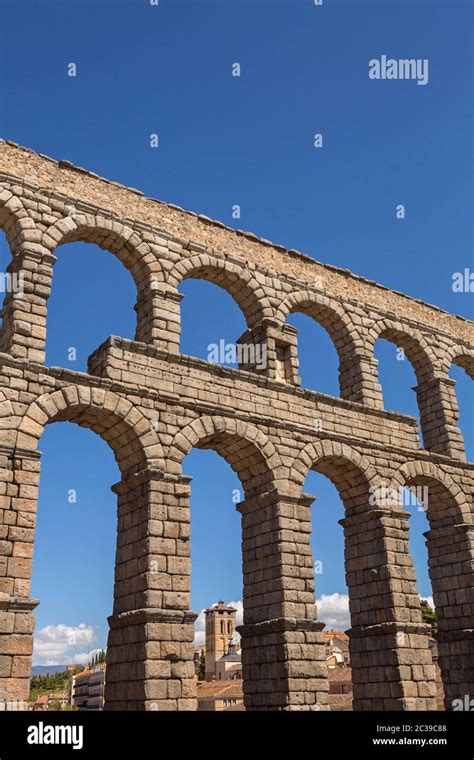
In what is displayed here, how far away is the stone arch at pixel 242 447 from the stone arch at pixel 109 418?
45.2 inches

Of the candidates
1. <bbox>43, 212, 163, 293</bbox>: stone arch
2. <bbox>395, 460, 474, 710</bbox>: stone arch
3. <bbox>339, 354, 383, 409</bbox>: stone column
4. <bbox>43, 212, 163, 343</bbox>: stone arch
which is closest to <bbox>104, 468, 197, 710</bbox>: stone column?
<bbox>43, 212, 163, 343</bbox>: stone arch

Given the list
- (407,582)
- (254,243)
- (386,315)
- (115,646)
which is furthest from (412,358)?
(115,646)

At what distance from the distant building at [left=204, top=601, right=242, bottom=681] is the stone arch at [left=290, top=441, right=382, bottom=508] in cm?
6384

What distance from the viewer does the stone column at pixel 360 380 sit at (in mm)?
19000

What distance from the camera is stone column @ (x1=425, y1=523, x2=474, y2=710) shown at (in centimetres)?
1780

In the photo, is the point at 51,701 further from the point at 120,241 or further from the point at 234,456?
the point at 120,241

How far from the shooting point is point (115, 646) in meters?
13.1

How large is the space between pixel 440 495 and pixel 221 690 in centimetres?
3832

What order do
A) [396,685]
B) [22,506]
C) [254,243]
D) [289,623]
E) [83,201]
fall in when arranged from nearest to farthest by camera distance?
1. [22,506]
2. [289,623]
3. [396,685]
4. [83,201]
5. [254,243]

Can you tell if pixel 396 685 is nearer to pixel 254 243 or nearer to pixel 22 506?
pixel 22 506

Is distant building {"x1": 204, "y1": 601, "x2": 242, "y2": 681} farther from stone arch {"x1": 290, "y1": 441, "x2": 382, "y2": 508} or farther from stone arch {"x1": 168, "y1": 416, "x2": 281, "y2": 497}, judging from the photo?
stone arch {"x1": 168, "y1": 416, "x2": 281, "y2": 497}

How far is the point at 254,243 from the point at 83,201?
509 centimetres

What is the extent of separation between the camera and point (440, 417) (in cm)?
2086

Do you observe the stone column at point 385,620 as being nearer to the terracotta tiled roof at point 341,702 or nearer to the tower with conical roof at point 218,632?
the terracotta tiled roof at point 341,702
